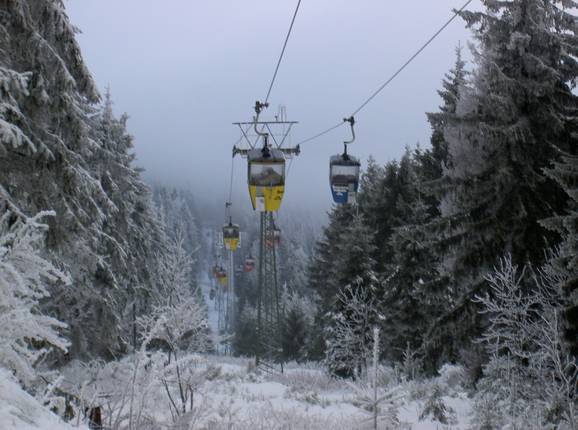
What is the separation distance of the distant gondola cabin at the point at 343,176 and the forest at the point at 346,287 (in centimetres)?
225

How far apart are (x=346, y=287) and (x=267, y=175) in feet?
38.0

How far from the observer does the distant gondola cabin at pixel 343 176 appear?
15914 mm

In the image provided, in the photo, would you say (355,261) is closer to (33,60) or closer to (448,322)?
(448,322)

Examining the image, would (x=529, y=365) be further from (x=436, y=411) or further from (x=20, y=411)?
(x=20, y=411)

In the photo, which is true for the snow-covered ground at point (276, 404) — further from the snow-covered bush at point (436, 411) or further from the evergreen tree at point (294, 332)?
the evergreen tree at point (294, 332)

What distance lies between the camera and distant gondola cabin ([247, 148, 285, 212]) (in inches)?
581

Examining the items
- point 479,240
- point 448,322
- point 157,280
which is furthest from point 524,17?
point 157,280

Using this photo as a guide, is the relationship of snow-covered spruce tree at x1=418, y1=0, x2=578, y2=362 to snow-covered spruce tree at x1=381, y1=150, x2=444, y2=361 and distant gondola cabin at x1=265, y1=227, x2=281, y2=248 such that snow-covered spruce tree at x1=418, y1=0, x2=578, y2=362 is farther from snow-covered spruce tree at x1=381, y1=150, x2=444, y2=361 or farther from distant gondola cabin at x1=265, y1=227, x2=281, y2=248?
snow-covered spruce tree at x1=381, y1=150, x2=444, y2=361

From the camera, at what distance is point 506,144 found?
12438 millimetres

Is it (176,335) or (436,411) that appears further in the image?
(436,411)

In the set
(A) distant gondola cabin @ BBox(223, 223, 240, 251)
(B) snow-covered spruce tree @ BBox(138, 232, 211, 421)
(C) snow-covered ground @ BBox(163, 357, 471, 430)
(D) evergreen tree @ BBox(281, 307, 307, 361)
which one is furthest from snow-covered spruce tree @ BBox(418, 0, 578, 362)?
(D) evergreen tree @ BBox(281, 307, 307, 361)

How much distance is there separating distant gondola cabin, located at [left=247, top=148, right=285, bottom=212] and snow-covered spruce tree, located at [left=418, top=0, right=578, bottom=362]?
15.4ft

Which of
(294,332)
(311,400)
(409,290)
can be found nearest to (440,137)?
(409,290)

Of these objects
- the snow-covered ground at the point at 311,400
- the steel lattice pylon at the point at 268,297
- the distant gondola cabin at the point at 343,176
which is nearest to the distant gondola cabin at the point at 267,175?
the distant gondola cabin at the point at 343,176
